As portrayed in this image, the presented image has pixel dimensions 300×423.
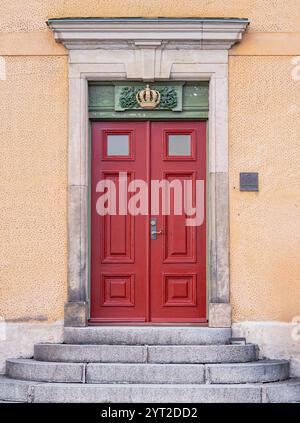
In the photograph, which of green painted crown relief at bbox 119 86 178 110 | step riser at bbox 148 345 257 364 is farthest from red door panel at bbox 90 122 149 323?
step riser at bbox 148 345 257 364

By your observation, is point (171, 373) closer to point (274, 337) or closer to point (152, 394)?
point (152, 394)

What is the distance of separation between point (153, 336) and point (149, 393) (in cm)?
91

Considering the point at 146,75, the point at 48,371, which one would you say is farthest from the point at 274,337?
the point at 146,75

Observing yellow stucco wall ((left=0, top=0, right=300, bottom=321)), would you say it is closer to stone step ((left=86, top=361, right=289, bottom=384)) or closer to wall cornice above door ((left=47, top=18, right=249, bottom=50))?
wall cornice above door ((left=47, top=18, right=249, bottom=50))

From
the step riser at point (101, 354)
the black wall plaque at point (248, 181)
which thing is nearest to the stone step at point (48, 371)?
the step riser at point (101, 354)

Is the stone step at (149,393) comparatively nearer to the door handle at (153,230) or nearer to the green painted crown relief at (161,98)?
the door handle at (153,230)

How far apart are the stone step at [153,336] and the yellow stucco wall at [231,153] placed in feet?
1.42

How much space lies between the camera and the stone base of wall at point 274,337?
951cm

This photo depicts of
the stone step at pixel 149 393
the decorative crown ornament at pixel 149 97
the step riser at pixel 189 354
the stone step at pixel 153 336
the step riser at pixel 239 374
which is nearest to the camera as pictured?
the stone step at pixel 149 393

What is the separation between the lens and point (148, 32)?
966 cm

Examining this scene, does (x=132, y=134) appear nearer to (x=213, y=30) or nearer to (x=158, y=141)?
(x=158, y=141)

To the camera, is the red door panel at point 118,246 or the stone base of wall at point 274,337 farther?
the red door panel at point 118,246

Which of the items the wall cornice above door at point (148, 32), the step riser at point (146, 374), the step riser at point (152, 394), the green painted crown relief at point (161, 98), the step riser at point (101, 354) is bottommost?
the step riser at point (152, 394)

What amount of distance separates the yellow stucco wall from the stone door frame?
108 millimetres
